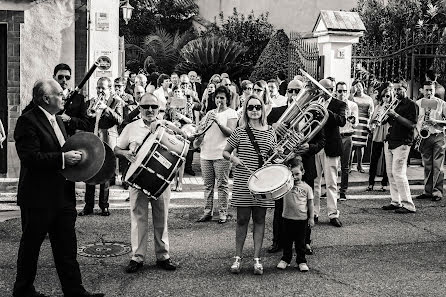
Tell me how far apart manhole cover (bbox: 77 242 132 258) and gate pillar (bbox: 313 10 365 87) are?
8673 mm

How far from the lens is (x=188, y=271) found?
7020 mm

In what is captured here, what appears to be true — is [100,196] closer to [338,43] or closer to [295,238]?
[295,238]

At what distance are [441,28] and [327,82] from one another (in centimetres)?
1414

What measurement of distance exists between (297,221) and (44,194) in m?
2.65

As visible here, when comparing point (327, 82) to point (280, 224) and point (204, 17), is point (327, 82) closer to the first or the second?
point (280, 224)

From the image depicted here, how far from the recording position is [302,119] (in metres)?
7.70

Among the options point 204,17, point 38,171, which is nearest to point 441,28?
point 204,17

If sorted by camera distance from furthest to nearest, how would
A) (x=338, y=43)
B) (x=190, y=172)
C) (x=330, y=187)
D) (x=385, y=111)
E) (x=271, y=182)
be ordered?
(x=338, y=43) < (x=190, y=172) < (x=385, y=111) < (x=330, y=187) < (x=271, y=182)

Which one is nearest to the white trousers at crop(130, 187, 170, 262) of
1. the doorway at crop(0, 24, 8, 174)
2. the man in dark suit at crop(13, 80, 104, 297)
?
the man in dark suit at crop(13, 80, 104, 297)

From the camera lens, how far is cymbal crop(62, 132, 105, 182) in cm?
578

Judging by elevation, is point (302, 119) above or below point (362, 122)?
above

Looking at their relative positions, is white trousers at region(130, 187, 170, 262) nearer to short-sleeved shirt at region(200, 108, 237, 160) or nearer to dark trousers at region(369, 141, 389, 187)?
short-sleeved shirt at region(200, 108, 237, 160)

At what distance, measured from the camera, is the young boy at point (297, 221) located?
279 inches

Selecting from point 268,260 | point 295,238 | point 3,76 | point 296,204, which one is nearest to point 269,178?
point 296,204
